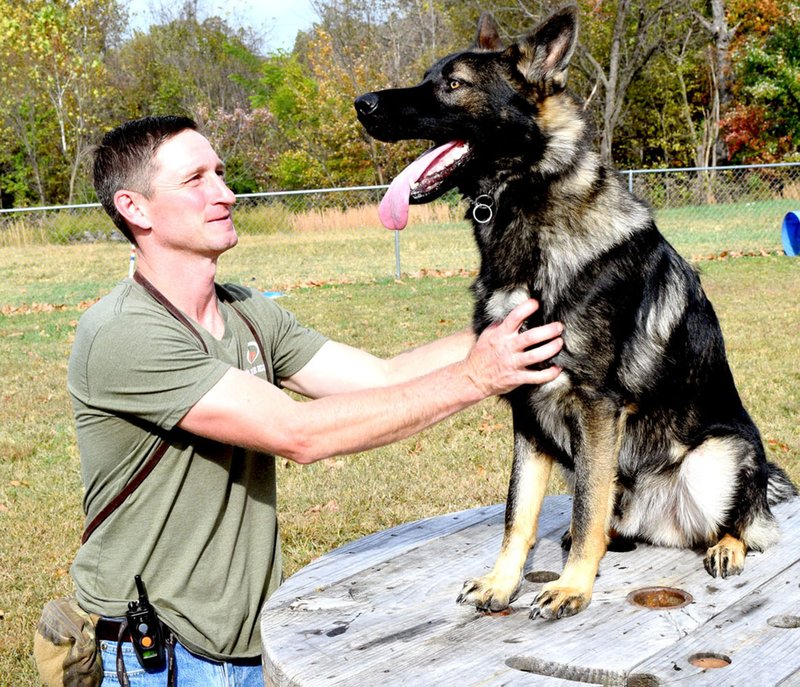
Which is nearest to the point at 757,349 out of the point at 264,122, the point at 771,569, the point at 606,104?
the point at 771,569

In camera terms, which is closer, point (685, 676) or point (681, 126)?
point (685, 676)

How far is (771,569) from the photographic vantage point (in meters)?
2.35

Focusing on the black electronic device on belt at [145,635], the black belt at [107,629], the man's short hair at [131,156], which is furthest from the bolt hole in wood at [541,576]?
the man's short hair at [131,156]

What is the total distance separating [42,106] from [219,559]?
90.1 ft

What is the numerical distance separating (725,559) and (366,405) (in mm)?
1066

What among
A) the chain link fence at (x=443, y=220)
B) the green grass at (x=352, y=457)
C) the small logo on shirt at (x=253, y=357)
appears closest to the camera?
the small logo on shirt at (x=253, y=357)

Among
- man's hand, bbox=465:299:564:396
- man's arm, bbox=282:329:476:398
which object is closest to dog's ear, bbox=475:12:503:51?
man's arm, bbox=282:329:476:398

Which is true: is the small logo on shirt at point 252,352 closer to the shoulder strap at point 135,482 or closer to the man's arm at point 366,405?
the shoulder strap at point 135,482

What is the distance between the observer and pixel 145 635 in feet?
7.61

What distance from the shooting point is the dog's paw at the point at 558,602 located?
84.2 inches

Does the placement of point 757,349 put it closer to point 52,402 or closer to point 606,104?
point 52,402

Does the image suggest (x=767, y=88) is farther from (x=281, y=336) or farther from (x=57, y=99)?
(x=281, y=336)

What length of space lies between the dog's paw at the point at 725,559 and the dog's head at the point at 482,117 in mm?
1189

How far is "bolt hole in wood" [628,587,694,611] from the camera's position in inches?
85.7
